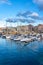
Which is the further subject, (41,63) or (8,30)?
(8,30)

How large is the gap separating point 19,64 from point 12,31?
12.0 meters

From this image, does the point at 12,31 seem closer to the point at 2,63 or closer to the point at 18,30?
the point at 18,30

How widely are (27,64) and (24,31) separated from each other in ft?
37.0

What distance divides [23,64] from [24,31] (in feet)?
37.1

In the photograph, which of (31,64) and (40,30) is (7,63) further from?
(40,30)

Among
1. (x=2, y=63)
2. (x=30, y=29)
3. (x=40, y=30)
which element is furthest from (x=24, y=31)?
(x=2, y=63)

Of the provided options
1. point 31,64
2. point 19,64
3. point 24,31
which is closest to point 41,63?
point 31,64

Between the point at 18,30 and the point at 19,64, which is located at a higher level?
the point at 18,30

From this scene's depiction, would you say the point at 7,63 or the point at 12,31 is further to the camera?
the point at 12,31

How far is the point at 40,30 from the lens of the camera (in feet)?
56.7

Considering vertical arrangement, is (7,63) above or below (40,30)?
below

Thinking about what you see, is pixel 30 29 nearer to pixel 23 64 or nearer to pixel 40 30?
pixel 40 30

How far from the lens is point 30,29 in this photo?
1711 cm

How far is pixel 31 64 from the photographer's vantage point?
17.8 feet
